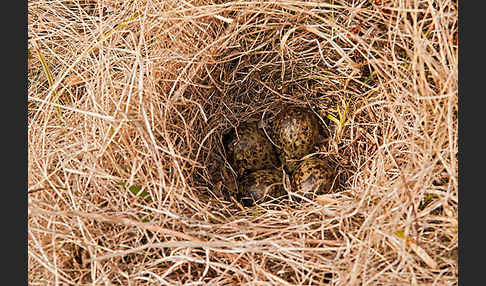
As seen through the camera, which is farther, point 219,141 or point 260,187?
point 219,141

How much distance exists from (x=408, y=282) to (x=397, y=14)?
0.91m

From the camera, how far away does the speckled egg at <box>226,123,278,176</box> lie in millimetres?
1973

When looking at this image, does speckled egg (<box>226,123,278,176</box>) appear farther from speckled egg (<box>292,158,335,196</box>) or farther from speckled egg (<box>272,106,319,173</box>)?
speckled egg (<box>292,158,335,196</box>)

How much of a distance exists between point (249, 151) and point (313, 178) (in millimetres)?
324

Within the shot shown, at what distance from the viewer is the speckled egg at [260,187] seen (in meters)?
1.86

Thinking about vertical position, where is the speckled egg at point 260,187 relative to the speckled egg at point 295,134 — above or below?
below

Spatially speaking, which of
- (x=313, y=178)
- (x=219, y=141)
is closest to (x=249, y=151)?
(x=219, y=141)

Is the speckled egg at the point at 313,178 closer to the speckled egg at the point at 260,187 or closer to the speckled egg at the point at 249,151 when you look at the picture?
the speckled egg at the point at 260,187

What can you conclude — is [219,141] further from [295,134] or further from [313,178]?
[313,178]

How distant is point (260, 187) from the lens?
6.13 ft

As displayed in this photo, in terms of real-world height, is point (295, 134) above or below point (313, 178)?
above

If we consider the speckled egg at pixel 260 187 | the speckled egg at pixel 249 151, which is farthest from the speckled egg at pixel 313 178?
the speckled egg at pixel 249 151

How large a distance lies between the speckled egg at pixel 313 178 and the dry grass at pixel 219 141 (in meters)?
0.08

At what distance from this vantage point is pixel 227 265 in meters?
1.42
